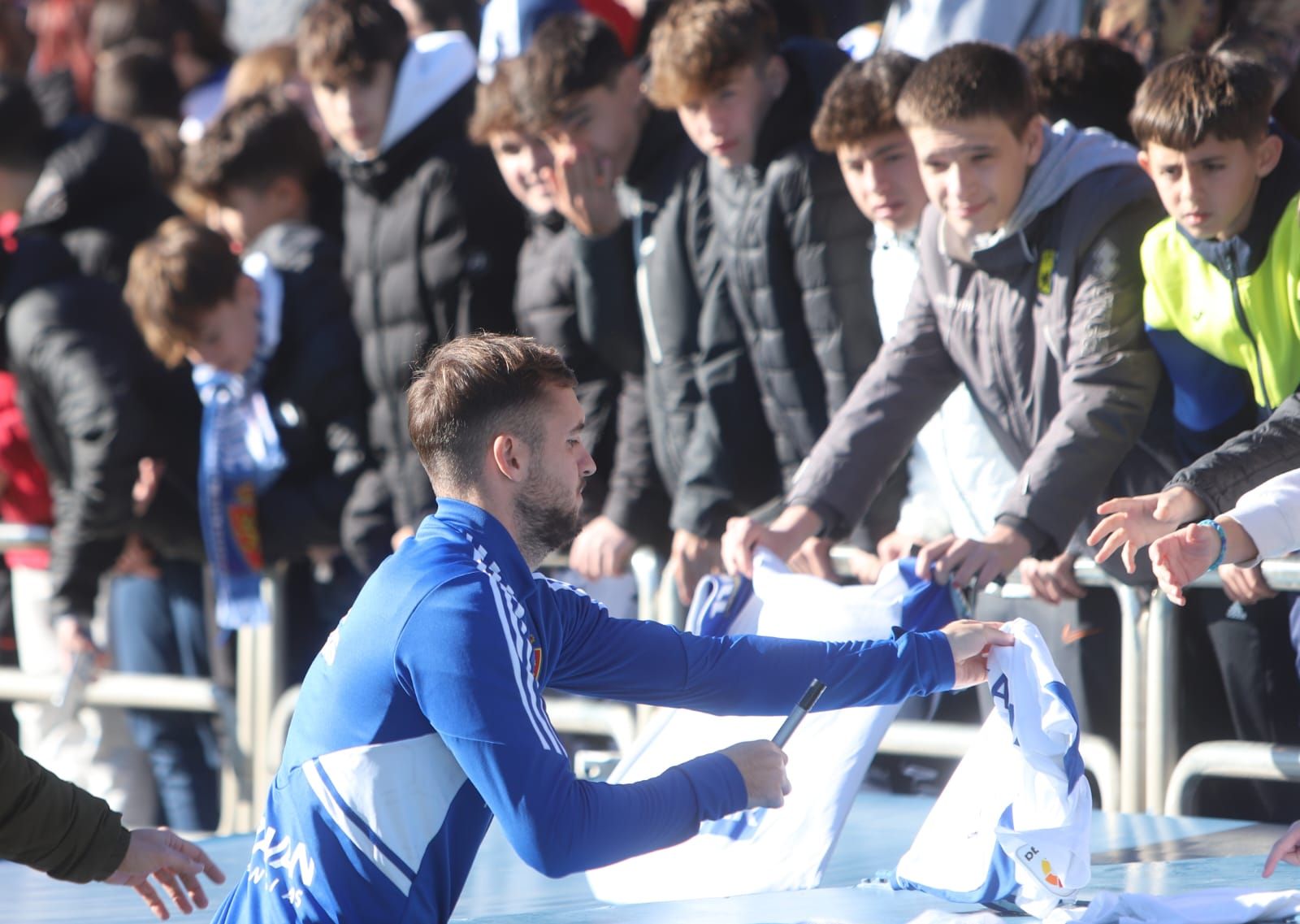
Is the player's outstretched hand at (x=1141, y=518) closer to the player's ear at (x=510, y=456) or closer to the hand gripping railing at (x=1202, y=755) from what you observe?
the hand gripping railing at (x=1202, y=755)

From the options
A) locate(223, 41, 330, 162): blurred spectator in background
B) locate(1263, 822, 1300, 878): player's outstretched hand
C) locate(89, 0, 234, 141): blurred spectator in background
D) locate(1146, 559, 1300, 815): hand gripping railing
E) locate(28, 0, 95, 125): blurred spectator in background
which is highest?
locate(28, 0, 95, 125): blurred spectator in background

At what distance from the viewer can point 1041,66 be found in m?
4.57

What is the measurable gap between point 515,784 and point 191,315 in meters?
3.61

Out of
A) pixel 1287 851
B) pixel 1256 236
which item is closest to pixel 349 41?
pixel 1256 236

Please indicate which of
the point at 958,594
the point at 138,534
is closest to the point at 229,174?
the point at 138,534

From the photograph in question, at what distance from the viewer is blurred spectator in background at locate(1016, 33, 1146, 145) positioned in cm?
454

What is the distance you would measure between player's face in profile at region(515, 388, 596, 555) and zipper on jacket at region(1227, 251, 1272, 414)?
1524mm

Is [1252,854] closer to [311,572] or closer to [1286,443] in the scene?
[1286,443]

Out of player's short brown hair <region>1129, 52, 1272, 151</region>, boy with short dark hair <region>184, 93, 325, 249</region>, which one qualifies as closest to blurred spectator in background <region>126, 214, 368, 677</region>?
boy with short dark hair <region>184, 93, 325, 249</region>

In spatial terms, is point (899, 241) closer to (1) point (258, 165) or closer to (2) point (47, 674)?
(1) point (258, 165)

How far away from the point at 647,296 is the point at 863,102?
0.94m

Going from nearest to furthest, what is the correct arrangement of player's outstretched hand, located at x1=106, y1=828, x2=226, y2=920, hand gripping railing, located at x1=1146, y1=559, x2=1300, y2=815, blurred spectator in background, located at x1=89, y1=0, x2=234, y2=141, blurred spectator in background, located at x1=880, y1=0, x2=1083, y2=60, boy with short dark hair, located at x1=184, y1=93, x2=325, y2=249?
player's outstretched hand, located at x1=106, y1=828, x2=226, y2=920 → hand gripping railing, located at x1=1146, y1=559, x2=1300, y2=815 → blurred spectator in background, located at x1=880, y1=0, x2=1083, y2=60 → boy with short dark hair, located at x1=184, y1=93, x2=325, y2=249 → blurred spectator in background, located at x1=89, y1=0, x2=234, y2=141

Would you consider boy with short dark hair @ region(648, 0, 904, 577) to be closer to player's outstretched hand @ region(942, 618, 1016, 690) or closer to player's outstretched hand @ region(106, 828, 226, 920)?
player's outstretched hand @ region(942, 618, 1016, 690)

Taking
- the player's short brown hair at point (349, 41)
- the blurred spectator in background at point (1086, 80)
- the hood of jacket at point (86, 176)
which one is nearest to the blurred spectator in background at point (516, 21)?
the player's short brown hair at point (349, 41)
